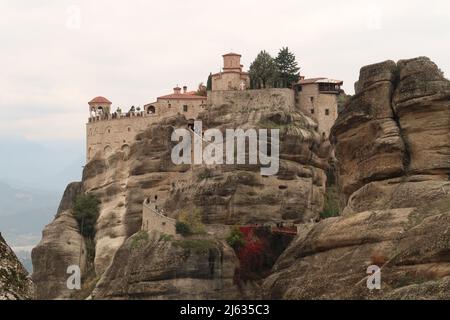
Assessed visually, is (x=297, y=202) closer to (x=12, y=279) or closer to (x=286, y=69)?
(x=286, y=69)

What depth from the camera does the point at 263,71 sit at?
10325cm

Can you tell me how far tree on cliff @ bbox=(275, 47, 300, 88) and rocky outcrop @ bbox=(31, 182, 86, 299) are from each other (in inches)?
922

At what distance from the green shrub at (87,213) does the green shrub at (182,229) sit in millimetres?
16404

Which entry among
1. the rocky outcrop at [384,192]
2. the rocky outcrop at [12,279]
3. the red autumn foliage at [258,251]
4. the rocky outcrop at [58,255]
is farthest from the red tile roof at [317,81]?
the rocky outcrop at [12,279]

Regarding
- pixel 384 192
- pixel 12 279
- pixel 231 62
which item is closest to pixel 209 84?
pixel 231 62

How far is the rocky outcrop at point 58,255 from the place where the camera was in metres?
102

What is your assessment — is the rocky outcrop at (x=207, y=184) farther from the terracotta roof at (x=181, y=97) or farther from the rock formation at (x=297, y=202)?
the terracotta roof at (x=181, y=97)

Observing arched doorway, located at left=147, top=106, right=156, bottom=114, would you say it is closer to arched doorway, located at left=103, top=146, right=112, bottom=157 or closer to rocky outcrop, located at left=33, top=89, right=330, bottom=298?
rocky outcrop, located at left=33, top=89, right=330, bottom=298

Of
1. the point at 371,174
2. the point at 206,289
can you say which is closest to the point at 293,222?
the point at 206,289

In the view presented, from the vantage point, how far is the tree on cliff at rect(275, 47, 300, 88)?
10238 centimetres

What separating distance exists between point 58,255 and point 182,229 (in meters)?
19.1
